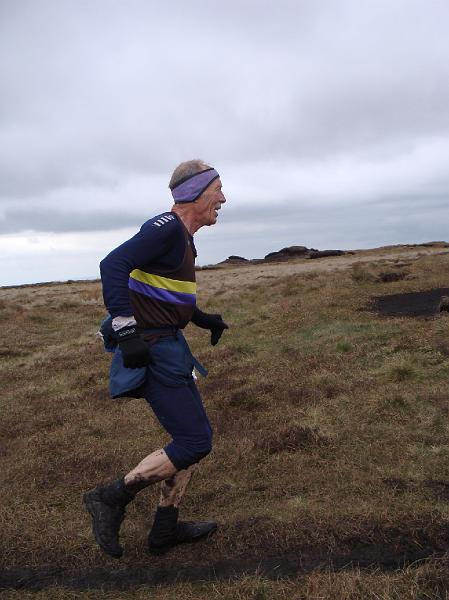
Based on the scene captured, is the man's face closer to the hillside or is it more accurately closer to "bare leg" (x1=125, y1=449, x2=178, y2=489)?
"bare leg" (x1=125, y1=449, x2=178, y2=489)

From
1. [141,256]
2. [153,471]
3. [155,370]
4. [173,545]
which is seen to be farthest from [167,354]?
[173,545]

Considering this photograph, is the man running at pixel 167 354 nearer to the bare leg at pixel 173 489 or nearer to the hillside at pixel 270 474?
the bare leg at pixel 173 489

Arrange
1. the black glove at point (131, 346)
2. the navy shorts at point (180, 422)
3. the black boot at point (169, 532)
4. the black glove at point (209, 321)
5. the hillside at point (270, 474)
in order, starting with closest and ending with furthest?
the black glove at point (131, 346) < the hillside at point (270, 474) < the navy shorts at point (180, 422) < the black boot at point (169, 532) < the black glove at point (209, 321)

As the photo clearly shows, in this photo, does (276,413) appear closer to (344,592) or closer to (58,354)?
(344,592)

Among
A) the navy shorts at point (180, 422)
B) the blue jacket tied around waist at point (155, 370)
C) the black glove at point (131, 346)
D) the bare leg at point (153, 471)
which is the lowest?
the bare leg at point (153, 471)

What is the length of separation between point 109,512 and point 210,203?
7.80 feet

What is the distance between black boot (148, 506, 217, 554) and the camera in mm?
4145

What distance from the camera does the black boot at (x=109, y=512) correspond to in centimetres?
402

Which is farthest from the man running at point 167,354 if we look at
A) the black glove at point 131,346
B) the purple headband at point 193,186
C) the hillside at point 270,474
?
the hillside at point 270,474

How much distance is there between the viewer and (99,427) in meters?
7.70

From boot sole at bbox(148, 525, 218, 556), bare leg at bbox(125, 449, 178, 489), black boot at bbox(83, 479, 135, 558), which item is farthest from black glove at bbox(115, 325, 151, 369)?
boot sole at bbox(148, 525, 218, 556)

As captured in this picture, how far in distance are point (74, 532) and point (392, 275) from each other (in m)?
20.8

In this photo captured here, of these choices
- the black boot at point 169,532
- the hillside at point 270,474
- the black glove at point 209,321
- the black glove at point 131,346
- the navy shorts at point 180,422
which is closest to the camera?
the black glove at point 131,346

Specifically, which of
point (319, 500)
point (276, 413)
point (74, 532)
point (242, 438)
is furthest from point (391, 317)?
point (74, 532)
